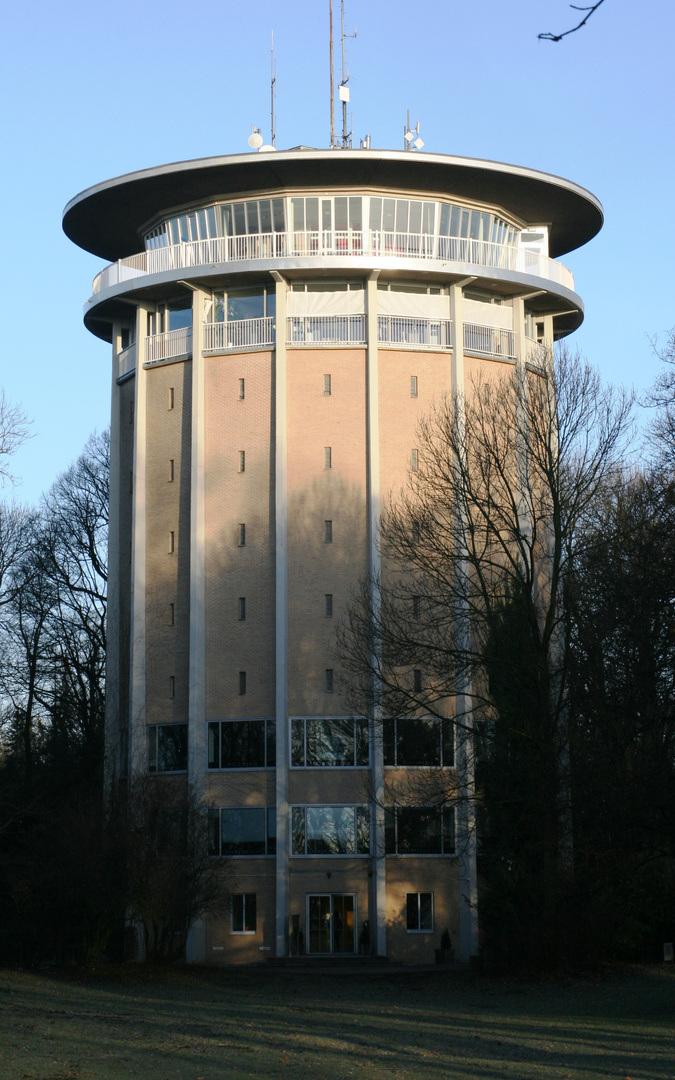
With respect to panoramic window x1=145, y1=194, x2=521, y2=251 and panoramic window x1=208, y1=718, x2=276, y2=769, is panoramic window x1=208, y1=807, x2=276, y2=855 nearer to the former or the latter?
panoramic window x1=208, y1=718, x2=276, y2=769

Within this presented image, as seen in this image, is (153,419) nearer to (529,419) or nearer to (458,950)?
(529,419)

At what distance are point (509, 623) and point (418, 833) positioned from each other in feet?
29.5

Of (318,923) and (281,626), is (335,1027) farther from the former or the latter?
(281,626)

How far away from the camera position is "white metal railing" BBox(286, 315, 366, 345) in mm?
42781

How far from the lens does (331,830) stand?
132 ft

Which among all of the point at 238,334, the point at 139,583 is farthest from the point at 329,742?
the point at 238,334

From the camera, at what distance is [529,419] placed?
35.6 m

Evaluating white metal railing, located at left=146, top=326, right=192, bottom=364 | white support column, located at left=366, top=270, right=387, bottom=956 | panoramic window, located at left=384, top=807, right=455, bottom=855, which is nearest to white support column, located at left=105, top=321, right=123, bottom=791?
white metal railing, located at left=146, top=326, right=192, bottom=364

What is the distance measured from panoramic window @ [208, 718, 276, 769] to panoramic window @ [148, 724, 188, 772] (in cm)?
100

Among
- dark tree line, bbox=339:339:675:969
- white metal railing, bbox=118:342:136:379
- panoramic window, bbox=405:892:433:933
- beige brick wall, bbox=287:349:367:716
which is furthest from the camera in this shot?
white metal railing, bbox=118:342:136:379

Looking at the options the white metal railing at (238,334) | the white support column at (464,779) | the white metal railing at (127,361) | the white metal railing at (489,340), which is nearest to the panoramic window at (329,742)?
the white support column at (464,779)

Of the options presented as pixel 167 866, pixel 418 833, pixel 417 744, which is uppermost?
pixel 417 744

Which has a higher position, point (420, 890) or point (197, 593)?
point (197, 593)

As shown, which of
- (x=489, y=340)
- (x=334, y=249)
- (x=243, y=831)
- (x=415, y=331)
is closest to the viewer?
(x=243, y=831)
